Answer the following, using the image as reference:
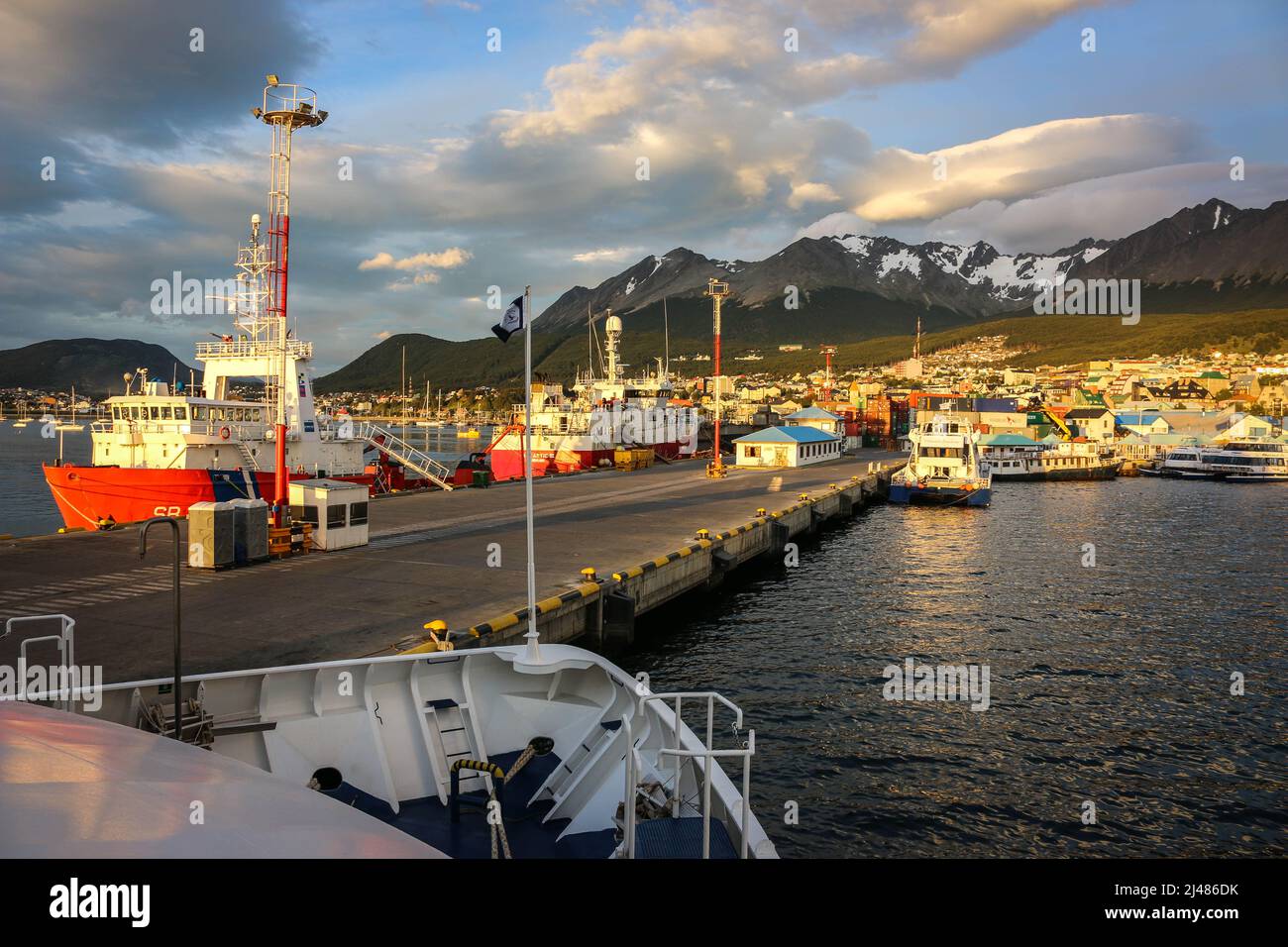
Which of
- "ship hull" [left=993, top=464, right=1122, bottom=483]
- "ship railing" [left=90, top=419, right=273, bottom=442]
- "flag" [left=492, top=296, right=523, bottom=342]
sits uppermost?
"flag" [left=492, top=296, right=523, bottom=342]

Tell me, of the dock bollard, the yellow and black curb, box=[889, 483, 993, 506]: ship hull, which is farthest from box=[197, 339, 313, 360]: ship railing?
box=[889, 483, 993, 506]: ship hull

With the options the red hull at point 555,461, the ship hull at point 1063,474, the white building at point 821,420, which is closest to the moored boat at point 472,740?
the red hull at point 555,461

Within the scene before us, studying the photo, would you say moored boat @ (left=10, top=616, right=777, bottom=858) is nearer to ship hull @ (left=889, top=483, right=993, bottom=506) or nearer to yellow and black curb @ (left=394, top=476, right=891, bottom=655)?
yellow and black curb @ (left=394, top=476, right=891, bottom=655)

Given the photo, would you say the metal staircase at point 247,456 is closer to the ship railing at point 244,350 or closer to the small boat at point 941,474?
the ship railing at point 244,350

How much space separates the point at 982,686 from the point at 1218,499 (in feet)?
212

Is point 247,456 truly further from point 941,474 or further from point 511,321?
point 941,474

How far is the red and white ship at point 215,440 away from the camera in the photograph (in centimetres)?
3209

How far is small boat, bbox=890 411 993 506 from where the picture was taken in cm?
5625

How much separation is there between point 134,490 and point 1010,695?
3339 cm

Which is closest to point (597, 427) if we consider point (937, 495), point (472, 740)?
point (937, 495)

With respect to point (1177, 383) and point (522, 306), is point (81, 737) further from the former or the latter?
point (1177, 383)

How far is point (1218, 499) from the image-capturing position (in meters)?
67.7

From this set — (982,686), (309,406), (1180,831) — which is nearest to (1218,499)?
(982,686)

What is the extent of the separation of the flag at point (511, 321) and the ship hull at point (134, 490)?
26.8m
